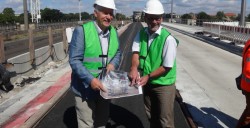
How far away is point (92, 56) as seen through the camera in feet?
12.5

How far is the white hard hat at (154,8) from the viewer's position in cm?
409

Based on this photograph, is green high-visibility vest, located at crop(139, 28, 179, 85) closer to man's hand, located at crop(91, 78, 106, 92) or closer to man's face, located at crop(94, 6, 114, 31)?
man's face, located at crop(94, 6, 114, 31)

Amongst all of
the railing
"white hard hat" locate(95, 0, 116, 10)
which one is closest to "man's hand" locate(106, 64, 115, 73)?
"white hard hat" locate(95, 0, 116, 10)

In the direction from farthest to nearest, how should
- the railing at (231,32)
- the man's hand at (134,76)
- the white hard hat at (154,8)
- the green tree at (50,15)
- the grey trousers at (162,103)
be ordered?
the green tree at (50,15)
the railing at (231,32)
the grey trousers at (162,103)
the white hard hat at (154,8)
the man's hand at (134,76)

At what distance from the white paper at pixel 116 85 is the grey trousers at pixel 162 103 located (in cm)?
37

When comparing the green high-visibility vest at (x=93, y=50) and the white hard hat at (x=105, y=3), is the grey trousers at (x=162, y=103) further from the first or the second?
the white hard hat at (x=105, y=3)

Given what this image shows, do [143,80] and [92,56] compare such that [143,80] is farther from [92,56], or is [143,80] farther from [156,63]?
[92,56]

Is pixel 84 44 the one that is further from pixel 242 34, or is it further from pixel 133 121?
pixel 242 34

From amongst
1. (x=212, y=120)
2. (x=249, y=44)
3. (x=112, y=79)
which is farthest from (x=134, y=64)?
(x=212, y=120)

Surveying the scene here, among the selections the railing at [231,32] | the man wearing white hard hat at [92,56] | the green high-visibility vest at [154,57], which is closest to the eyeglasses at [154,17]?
the green high-visibility vest at [154,57]

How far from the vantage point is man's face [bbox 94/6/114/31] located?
3757 mm

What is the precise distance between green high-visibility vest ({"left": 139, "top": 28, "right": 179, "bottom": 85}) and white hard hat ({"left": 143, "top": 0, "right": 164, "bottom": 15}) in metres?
0.23

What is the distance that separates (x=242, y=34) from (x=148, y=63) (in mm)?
18814

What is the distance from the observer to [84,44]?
3764 millimetres
